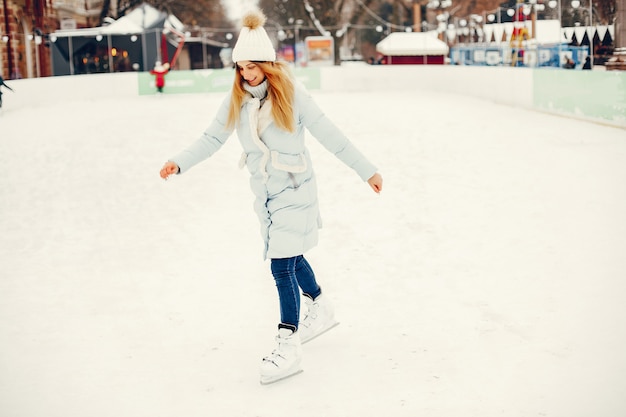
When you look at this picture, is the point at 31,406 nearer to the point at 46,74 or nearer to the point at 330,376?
the point at 330,376

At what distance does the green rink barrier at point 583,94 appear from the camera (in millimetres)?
13961

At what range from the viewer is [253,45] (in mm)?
3680

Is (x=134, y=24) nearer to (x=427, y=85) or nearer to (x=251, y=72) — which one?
(x=427, y=85)

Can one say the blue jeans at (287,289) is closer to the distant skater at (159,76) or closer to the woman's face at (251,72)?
the woman's face at (251,72)

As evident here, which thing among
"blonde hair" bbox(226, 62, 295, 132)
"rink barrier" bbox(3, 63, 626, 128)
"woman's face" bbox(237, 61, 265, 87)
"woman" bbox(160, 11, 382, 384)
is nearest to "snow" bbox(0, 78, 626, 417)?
"woman" bbox(160, 11, 382, 384)

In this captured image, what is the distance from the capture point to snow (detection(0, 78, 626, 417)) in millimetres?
3707

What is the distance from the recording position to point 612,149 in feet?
37.3

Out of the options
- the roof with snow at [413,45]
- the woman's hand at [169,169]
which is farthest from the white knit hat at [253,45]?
the roof with snow at [413,45]

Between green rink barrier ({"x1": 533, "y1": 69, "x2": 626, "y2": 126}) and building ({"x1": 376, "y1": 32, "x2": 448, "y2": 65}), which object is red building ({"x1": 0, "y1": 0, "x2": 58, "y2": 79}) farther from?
green rink barrier ({"x1": 533, "y1": 69, "x2": 626, "y2": 126})

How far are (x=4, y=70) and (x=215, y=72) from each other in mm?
6789

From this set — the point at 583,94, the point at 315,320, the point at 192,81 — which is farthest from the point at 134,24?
the point at 315,320

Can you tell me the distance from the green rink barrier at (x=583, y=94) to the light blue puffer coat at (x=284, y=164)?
11.0 m

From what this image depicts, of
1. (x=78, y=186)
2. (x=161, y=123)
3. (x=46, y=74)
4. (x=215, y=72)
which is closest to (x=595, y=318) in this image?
(x=78, y=186)

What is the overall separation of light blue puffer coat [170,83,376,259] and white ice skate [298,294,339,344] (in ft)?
1.84
